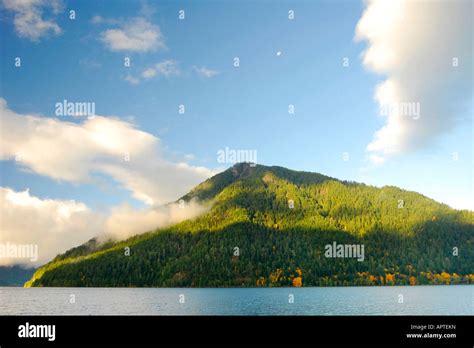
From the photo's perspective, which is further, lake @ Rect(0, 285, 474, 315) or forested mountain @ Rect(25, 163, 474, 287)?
forested mountain @ Rect(25, 163, 474, 287)

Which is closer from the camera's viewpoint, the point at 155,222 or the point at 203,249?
the point at 203,249

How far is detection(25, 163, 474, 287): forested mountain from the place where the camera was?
11131 cm

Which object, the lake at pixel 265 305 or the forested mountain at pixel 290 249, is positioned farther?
the forested mountain at pixel 290 249

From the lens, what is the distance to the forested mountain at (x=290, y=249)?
111m

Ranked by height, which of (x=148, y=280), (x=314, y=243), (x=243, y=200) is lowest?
(x=148, y=280)

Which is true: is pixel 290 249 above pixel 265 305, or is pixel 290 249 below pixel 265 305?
above

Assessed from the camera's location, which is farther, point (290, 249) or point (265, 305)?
point (290, 249)

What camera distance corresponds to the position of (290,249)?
131 metres

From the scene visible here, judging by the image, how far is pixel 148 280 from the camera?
121m
